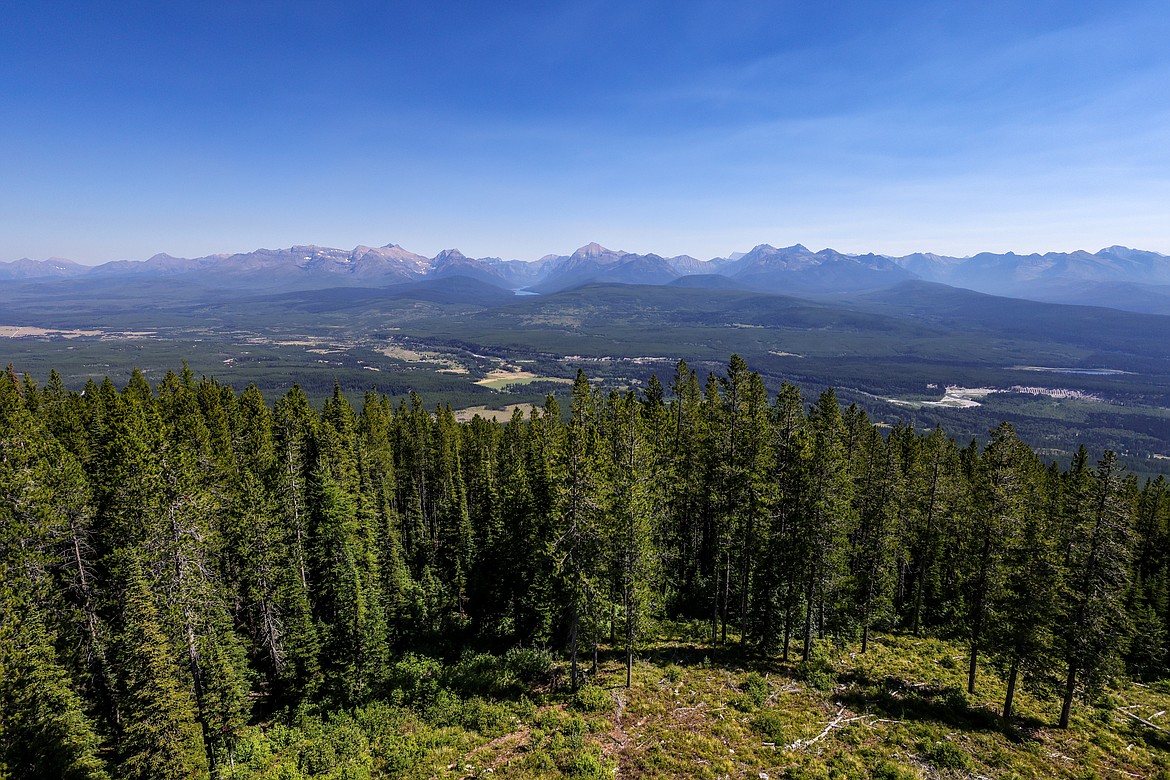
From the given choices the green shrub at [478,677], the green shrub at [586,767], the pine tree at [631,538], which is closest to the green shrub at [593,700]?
the pine tree at [631,538]

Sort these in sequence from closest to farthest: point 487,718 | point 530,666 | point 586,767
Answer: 1. point 586,767
2. point 487,718
3. point 530,666

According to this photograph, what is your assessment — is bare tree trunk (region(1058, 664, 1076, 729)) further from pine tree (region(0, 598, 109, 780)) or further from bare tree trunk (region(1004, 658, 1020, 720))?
pine tree (region(0, 598, 109, 780))

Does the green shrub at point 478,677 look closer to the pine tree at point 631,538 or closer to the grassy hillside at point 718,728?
the grassy hillside at point 718,728

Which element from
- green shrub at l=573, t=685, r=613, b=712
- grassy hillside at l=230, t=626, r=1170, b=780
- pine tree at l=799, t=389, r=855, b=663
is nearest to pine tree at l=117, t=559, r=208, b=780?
grassy hillside at l=230, t=626, r=1170, b=780

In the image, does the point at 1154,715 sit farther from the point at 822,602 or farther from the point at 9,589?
the point at 9,589

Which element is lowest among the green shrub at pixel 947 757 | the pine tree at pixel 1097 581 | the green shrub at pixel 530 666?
the green shrub at pixel 530 666

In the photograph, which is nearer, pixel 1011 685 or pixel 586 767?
pixel 586 767

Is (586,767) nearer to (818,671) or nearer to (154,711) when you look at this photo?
(818,671)

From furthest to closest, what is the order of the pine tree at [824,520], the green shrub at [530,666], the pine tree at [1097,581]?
the green shrub at [530,666]
the pine tree at [824,520]
the pine tree at [1097,581]

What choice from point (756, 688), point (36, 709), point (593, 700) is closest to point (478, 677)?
point (593, 700)
